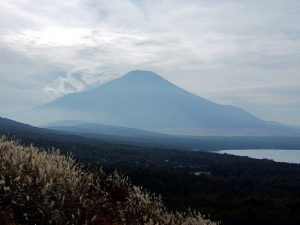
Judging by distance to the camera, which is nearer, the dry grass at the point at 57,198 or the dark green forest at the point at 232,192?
the dry grass at the point at 57,198

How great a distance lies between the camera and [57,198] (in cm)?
821

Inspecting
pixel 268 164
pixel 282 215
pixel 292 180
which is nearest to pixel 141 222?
pixel 282 215

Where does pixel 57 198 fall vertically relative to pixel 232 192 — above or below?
above

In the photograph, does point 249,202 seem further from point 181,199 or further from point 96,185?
point 96,185

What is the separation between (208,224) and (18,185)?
13.7 ft

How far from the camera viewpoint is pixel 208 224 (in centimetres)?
1034

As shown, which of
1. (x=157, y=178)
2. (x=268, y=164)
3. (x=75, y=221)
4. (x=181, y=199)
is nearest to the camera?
(x=75, y=221)

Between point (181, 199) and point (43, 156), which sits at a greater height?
point (43, 156)

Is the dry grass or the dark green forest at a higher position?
the dry grass

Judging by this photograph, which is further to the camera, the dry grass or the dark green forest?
the dark green forest

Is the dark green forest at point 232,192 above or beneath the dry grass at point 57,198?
beneath

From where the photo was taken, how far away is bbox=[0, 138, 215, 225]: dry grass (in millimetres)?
7676

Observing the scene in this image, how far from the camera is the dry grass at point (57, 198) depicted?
7.68 m

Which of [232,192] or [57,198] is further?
[232,192]
